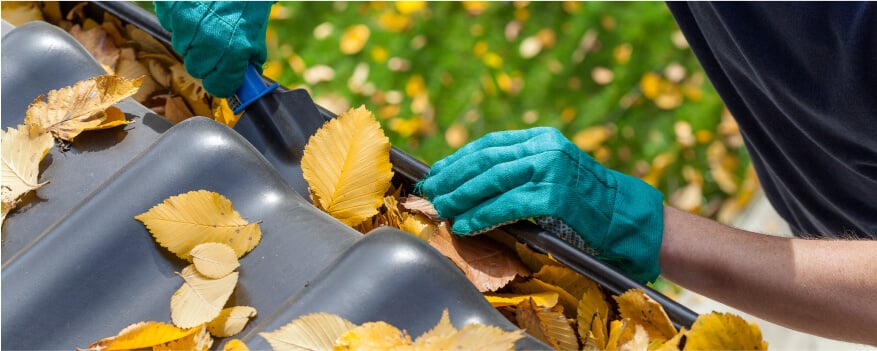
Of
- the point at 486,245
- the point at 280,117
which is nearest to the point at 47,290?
the point at 280,117

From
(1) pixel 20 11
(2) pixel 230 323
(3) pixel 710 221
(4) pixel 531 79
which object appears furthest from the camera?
(4) pixel 531 79

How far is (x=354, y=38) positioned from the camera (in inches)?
119

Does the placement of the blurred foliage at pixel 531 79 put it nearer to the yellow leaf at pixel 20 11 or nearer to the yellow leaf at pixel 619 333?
the yellow leaf at pixel 20 11

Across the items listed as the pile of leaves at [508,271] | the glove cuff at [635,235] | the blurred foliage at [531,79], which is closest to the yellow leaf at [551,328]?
the pile of leaves at [508,271]

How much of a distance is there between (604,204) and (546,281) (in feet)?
0.64

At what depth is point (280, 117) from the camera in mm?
1323

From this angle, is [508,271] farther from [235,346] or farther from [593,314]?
[235,346]

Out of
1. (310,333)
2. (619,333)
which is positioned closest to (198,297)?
(310,333)

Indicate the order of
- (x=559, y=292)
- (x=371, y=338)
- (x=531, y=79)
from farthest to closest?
(x=531, y=79), (x=559, y=292), (x=371, y=338)

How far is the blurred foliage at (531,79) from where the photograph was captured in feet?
9.02

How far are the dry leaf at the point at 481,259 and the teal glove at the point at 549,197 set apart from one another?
2 centimetres

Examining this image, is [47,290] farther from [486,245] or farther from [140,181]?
[486,245]

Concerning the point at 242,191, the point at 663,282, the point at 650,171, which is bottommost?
the point at 663,282

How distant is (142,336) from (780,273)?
97cm
